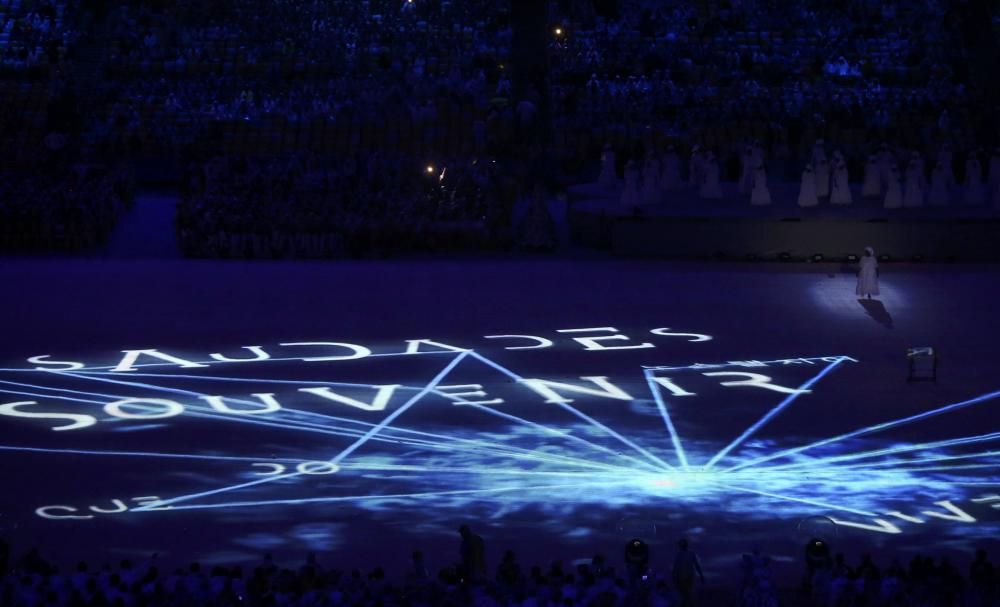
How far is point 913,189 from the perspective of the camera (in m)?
36.3

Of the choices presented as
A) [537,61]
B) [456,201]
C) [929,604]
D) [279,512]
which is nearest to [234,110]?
[537,61]

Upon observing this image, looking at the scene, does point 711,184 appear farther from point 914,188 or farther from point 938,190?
point 938,190

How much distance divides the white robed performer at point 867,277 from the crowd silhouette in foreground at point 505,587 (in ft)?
49.7

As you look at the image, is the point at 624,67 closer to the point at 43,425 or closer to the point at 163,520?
the point at 43,425

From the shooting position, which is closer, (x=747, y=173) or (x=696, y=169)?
(x=747, y=173)

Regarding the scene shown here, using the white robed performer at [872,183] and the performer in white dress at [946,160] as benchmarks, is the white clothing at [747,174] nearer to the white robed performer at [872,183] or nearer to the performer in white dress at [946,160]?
the white robed performer at [872,183]

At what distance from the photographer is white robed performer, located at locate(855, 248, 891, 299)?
30.0 m

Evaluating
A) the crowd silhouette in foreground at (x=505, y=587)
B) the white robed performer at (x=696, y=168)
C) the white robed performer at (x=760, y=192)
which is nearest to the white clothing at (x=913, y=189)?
the white robed performer at (x=760, y=192)

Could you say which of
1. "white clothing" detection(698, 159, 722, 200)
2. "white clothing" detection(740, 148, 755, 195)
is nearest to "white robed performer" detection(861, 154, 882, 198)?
→ "white clothing" detection(740, 148, 755, 195)

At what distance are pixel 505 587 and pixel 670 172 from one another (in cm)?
2571

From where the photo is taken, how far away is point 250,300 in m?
30.4

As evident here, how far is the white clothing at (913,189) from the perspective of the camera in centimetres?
3631

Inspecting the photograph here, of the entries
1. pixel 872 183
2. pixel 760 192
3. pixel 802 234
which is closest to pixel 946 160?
pixel 872 183

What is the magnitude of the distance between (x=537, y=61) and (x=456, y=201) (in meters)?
7.08
